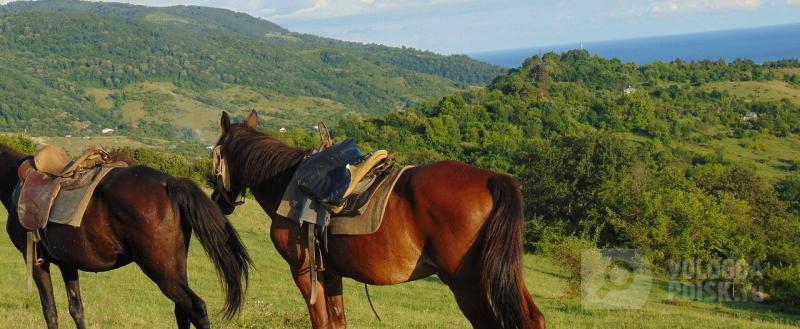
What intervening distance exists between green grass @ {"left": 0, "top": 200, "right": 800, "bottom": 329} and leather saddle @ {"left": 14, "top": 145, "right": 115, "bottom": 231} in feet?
5.57

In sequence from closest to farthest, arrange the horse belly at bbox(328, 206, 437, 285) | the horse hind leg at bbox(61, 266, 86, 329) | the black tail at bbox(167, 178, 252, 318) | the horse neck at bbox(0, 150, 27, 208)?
the horse belly at bbox(328, 206, 437, 285) < the black tail at bbox(167, 178, 252, 318) < the horse hind leg at bbox(61, 266, 86, 329) < the horse neck at bbox(0, 150, 27, 208)

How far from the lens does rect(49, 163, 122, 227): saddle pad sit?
5.87m

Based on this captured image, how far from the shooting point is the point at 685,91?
356 ft

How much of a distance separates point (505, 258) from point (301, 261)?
5.19 feet

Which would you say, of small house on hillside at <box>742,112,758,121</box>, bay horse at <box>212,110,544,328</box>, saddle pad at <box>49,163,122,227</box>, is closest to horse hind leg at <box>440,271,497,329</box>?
bay horse at <box>212,110,544,328</box>

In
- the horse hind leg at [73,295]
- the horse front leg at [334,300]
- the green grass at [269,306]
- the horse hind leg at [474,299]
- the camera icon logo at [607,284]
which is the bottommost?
the camera icon logo at [607,284]

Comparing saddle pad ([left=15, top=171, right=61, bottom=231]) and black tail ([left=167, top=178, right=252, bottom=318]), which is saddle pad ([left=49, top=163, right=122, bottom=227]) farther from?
black tail ([left=167, top=178, right=252, bottom=318])

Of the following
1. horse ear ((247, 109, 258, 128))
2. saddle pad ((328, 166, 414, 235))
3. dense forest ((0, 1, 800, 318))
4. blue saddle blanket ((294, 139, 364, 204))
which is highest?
horse ear ((247, 109, 258, 128))

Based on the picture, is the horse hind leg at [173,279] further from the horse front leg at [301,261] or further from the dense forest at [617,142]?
the dense forest at [617,142]

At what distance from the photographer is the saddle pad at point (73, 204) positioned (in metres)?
5.87

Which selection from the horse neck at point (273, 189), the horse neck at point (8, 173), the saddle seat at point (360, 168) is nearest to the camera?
the saddle seat at point (360, 168)

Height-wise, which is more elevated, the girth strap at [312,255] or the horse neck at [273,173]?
the horse neck at [273,173]

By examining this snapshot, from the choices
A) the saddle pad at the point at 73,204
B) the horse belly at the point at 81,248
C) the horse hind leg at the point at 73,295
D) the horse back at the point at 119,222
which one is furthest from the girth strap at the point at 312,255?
the horse hind leg at the point at 73,295

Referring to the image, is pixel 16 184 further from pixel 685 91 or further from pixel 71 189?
pixel 685 91
